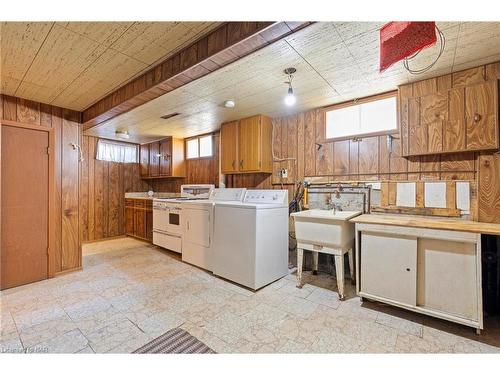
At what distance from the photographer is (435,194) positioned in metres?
2.23

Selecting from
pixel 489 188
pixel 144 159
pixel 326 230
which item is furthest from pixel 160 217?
pixel 489 188

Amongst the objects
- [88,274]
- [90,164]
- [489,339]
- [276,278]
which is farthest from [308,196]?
[90,164]

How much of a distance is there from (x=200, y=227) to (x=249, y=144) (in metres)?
1.36

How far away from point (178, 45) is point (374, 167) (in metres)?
2.30

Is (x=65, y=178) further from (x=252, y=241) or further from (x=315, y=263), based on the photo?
(x=315, y=263)

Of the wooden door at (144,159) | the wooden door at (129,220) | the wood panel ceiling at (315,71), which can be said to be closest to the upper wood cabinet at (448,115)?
the wood panel ceiling at (315,71)

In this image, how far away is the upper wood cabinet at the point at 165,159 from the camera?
4590 mm

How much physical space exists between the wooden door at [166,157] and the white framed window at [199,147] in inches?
13.8

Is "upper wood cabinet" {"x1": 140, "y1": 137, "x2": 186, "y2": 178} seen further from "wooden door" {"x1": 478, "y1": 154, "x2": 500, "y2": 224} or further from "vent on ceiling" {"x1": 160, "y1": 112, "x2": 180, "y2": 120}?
"wooden door" {"x1": 478, "y1": 154, "x2": 500, "y2": 224}

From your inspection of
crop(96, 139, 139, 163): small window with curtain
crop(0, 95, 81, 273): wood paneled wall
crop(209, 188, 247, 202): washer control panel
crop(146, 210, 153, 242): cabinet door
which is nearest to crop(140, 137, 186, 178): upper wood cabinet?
crop(96, 139, 139, 163): small window with curtain

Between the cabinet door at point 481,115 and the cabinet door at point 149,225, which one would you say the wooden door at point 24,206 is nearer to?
the cabinet door at point 149,225

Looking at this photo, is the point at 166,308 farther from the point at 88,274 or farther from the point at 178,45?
the point at 178,45

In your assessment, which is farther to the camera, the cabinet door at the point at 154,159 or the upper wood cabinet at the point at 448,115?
the cabinet door at the point at 154,159

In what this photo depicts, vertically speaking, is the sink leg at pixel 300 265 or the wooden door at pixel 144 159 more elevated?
the wooden door at pixel 144 159
